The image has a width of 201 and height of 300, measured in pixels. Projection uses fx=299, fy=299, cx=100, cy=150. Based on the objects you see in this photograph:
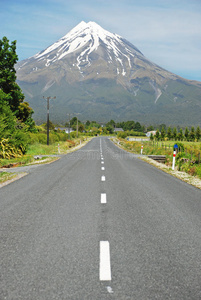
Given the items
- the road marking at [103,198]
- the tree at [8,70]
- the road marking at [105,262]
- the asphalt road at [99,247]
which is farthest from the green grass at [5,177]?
the tree at [8,70]

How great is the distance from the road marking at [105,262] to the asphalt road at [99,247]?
1cm

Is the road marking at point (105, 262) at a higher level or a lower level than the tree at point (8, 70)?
lower

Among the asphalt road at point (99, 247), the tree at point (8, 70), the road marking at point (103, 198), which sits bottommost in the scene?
the road marking at point (103, 198)

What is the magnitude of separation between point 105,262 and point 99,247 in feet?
1.80

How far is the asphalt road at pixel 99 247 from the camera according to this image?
3.34 metres

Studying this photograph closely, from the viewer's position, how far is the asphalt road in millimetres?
3340

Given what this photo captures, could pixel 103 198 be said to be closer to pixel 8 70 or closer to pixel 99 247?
pixel 99 247

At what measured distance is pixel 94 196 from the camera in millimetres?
8633

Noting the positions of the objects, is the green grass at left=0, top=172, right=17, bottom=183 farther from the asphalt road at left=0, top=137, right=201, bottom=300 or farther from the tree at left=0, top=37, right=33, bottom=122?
the tree at left=0, top=37, right=33, bottom=122

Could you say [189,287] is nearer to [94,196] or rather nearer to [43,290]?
[43,290]

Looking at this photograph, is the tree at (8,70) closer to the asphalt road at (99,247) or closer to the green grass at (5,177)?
the green grass at (5,177)

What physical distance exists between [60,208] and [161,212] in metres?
2.36

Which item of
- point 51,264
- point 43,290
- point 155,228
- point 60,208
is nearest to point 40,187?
point 60,208

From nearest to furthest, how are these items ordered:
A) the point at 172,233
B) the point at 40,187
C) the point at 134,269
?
the point at 134,269 → the point at 172,233 → the point at 40,187
